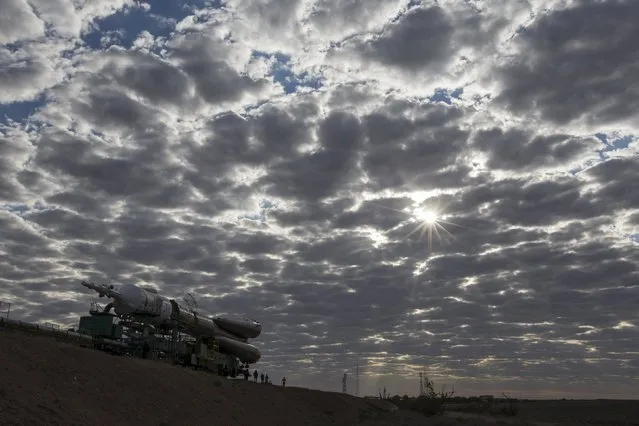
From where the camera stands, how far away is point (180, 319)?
54438 mm

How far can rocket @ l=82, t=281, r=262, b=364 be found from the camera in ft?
160

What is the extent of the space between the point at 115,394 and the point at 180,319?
23.3 meters

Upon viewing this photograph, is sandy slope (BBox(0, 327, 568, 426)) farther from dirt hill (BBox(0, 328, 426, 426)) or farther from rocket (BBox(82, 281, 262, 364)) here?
rocket (BBox(82, 281, 262, 364))

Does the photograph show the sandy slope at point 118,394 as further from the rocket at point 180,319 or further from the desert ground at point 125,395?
→ the rocket at point 180,319

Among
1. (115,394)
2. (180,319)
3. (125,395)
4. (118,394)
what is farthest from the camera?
(180,319)

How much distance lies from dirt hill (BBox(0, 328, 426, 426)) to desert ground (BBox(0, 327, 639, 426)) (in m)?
0.05

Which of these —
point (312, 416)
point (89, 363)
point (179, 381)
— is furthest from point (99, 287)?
point (312, 416)

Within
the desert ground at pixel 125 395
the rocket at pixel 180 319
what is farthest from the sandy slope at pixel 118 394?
the rocket at pixel 180 319

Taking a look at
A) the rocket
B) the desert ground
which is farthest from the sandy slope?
the rocket

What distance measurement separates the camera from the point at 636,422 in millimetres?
69688

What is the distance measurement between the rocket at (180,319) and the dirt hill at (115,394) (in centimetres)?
776

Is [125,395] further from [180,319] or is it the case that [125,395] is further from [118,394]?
[180,319]

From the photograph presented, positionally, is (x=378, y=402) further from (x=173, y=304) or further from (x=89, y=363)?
(x=89, y=363)

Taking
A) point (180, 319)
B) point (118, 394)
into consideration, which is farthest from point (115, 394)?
point (180, 319)
